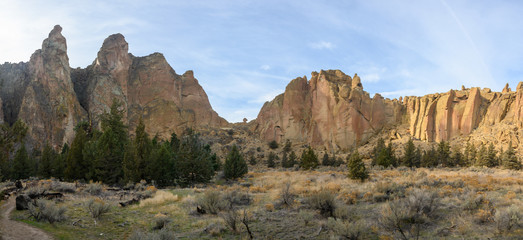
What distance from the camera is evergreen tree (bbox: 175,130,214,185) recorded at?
103ft

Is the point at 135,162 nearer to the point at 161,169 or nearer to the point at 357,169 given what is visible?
the point at 161,169

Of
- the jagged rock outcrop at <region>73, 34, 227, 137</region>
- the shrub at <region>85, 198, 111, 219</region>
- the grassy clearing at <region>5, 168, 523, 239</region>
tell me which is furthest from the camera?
the jagged rock outcrop at <region>73, 34, 227, 137</region>

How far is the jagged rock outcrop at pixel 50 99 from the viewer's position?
286 ft

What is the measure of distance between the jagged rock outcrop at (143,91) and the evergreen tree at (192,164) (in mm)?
70523

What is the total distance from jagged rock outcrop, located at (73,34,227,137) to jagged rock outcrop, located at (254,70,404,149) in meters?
25.0

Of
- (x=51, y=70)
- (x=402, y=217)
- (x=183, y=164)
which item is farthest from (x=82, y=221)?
(x=51, y=70)

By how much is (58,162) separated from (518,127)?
8518 cm

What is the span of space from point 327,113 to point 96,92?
74.8 meters

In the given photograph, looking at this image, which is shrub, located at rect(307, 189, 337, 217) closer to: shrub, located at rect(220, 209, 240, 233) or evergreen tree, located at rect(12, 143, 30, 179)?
shrub, located at rect(220, 209, 240, 233)

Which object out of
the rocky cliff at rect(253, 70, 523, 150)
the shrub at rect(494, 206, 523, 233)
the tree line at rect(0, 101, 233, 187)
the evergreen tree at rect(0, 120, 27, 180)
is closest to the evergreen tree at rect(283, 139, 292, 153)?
the rocky cliff at rect(253, 70, 523, 150)

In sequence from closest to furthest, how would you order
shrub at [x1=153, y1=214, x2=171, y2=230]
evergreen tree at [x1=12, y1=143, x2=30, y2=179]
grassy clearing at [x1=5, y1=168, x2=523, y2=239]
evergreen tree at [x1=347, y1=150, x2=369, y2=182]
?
1. grassy clearing at [x1=5, y1=168, x2=523, y2=239]
2. shrub at [x1=153, y1=214, x2=171, y2=230]
3. evergreen tree at [x1=347, y1=150, x2=369, y2=182]
4. evergreen tree at [x1=12, y1=143, x2=30, y2=179]

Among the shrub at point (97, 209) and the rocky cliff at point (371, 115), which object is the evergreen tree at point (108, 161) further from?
the rocky cliff at point (371, 115)

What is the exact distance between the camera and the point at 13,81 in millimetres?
98562

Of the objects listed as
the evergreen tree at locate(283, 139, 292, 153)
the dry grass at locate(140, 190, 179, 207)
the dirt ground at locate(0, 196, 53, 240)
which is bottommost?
the dry grass at locate(140, 190, 179, 207)
